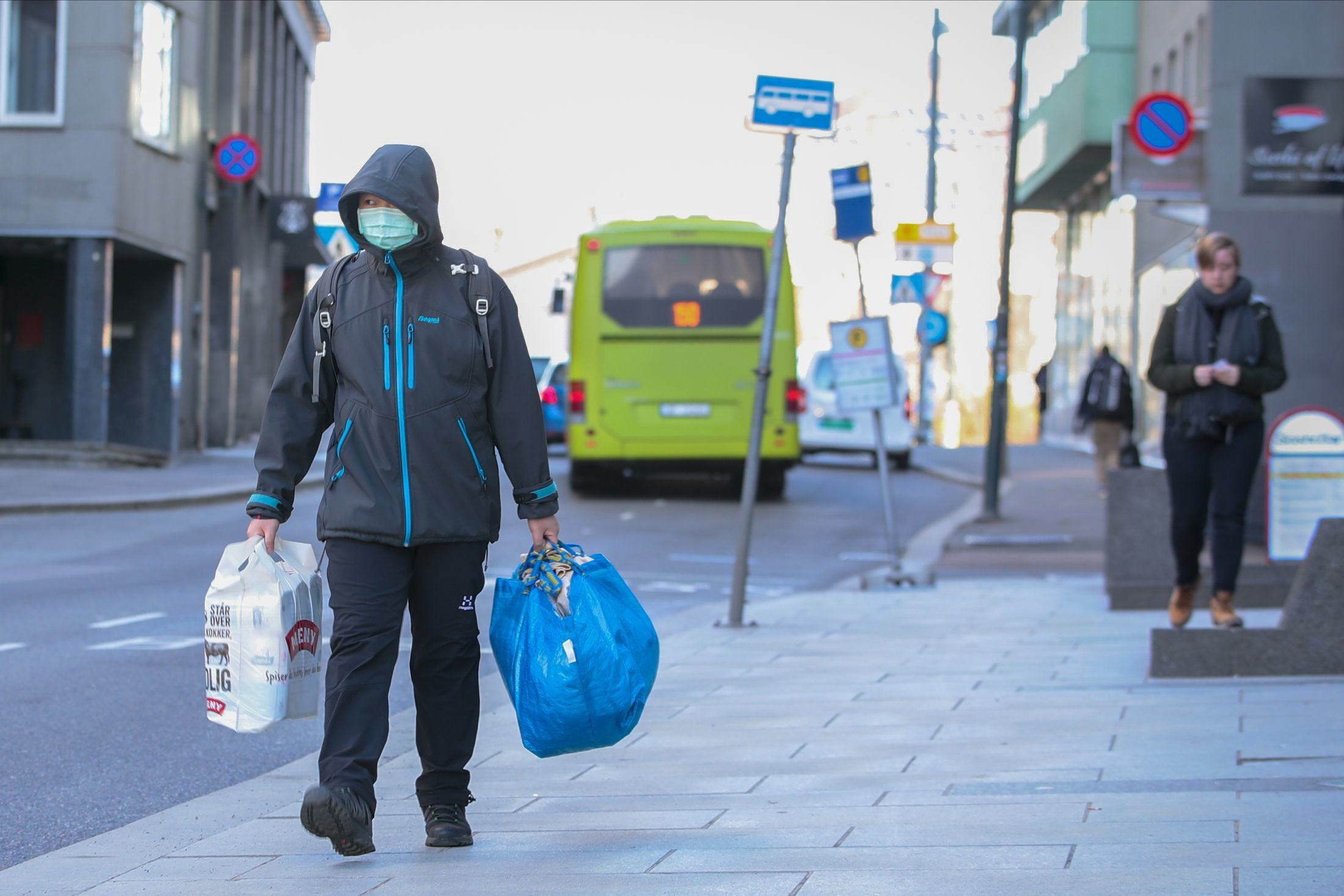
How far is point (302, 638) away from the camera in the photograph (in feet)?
15.4

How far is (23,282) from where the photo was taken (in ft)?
93.3

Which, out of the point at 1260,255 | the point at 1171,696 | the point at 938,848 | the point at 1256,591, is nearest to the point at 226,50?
the point at 1260,255

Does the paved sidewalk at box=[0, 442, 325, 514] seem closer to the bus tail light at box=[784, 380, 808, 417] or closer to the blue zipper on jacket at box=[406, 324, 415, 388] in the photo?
the bus tail light at box=[784, 380, 808, 417]

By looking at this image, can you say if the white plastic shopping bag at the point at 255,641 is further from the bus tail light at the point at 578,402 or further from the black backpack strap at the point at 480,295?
the bus tail light at the point at 578,402

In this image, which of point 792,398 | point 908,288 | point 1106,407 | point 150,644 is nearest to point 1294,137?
point 150,644

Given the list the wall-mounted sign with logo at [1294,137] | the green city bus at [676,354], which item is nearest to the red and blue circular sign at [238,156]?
the green city bus at [676,354]

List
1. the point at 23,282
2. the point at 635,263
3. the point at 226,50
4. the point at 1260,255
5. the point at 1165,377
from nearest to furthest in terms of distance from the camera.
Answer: the point at 1165,377 → the point at 1260,255 → the point at 635,263 → the point at 23,282 → the point at 226,50

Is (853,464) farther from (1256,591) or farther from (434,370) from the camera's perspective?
(434,370)

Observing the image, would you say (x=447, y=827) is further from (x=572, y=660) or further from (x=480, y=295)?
(x=480, y=295)

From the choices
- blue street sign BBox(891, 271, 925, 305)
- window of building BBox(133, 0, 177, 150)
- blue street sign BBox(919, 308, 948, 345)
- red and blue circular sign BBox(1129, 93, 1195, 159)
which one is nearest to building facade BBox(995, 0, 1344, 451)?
red and blue circular sign BBox(1129, 93, 1195, 159)

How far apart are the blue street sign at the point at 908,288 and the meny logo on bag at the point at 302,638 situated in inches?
786

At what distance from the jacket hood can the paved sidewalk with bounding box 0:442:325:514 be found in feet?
36.7

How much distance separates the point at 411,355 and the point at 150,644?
5.36 m

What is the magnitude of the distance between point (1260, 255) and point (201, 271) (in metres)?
19.7
